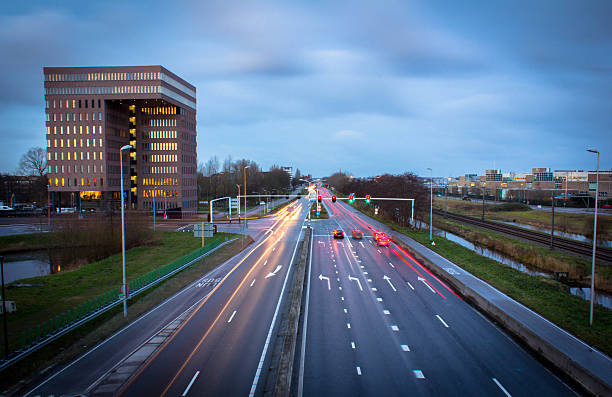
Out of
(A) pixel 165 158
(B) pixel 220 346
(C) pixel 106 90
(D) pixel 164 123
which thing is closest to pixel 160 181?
(A) pixel 165 158

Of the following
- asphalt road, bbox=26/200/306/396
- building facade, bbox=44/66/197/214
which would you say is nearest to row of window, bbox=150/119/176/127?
building facade, bbox=44/66/197/214

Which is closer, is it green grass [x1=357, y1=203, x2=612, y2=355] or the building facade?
green grass [x1=357, y1=203, x2=612, y2=355]

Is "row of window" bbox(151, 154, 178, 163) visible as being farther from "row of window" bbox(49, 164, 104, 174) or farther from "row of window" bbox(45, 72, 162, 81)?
"row of window" bbox(45, 72, 162, 81)

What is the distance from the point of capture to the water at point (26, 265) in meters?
34.4

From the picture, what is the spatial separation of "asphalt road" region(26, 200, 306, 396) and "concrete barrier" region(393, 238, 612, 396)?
12006mm

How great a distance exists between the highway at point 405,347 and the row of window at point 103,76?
241 ft

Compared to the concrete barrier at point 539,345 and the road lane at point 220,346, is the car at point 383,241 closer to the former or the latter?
the concrete barrier at point 539,345

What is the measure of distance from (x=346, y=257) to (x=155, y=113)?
71573 mm

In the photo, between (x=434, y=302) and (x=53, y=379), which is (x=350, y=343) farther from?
(x=53, y=379)

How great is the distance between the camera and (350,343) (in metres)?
16.0

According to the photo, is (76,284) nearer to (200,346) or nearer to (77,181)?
(200,346)

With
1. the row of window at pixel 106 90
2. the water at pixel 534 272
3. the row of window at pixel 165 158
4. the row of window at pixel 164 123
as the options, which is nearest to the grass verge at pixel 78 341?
the water at pixel 534 272

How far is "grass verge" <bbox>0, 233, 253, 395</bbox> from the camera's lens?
1304 cm

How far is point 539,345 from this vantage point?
15062 millimetres
